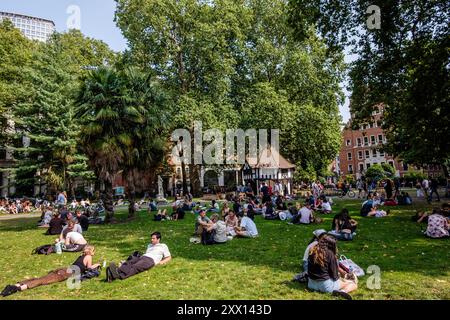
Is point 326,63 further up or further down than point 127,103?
further up

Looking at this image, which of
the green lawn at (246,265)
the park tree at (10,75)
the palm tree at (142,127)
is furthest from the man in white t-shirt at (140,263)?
the park tree at (10,75)

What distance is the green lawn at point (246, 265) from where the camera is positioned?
720 cm

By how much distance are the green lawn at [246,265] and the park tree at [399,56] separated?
233 inches

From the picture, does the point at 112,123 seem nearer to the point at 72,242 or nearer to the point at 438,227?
the point at 72,242

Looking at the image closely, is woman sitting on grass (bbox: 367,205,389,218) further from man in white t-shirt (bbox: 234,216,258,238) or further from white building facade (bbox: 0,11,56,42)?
white building facade (bbox: 0,11,56,42)

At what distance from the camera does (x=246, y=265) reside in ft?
30.9

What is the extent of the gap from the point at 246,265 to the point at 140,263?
2.87 metres

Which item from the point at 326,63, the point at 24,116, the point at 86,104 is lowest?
the point at 86,104

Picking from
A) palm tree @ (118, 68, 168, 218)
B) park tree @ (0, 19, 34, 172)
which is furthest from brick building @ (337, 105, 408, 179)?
palm tree @ (118, 68, 168, 218)

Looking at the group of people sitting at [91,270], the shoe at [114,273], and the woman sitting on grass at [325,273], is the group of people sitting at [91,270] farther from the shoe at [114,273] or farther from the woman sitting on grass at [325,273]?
the woman sitting on grass at [325,273]

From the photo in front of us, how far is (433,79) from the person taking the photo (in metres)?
16.7
